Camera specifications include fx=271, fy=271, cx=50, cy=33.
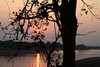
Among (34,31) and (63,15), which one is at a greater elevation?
(63,15)

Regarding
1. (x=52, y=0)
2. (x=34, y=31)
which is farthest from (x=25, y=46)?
(x=52, y=0)

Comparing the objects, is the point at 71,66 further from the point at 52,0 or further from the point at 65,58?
the point at 52,0

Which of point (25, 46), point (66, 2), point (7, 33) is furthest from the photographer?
point (25, 46)

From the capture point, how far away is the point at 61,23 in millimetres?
8281

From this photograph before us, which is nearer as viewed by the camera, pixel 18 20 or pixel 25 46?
pixel 18 20

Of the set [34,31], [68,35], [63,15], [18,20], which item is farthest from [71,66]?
[34,31]

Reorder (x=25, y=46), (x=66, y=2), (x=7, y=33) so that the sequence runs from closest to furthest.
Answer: (x=7, y=33)
(x=66, y=2)
(x=25, y=46)

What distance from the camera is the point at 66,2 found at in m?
8.16

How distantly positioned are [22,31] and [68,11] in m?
1.53

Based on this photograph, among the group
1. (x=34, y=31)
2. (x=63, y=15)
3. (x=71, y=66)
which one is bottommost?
(x=71, y=66)

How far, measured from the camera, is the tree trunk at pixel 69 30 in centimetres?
805

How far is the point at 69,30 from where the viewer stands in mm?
8078

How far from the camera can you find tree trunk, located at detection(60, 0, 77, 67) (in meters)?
8.05

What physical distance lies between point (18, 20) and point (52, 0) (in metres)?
1.44
